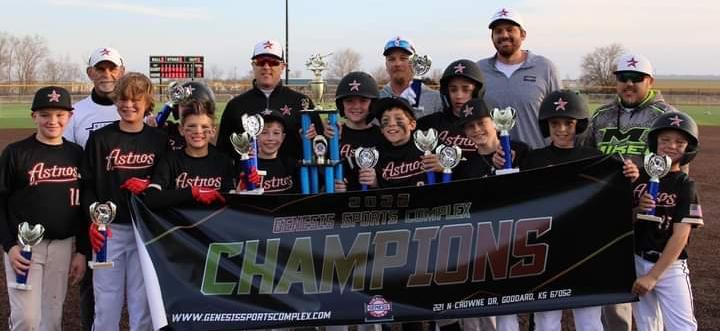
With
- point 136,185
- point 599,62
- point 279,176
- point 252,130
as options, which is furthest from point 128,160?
point 599,62

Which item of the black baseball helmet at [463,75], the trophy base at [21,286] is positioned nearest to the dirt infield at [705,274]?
the trophy base at [21,286]

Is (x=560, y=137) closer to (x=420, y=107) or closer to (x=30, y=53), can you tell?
(x=420, y=107)

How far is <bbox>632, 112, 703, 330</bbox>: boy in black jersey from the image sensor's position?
5191 millimetres

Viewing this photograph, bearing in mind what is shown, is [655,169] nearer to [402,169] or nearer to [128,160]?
[402,169]

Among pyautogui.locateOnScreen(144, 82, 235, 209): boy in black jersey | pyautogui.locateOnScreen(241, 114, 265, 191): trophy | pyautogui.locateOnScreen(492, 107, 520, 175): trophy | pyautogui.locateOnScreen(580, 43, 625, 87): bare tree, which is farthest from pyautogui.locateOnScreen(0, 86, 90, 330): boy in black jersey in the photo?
pyautogui.locateOnScreen(580, 43, 625, 87): bare tree

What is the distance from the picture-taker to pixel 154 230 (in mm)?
5320

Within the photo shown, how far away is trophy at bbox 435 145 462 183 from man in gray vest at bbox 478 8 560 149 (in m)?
1.59

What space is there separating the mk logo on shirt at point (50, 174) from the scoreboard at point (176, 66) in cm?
4078

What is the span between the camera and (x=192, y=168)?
5.48 m

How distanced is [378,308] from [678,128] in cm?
272

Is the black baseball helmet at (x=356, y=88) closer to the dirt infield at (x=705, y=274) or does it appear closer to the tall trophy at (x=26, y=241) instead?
the tall trophy at (x=26, y=241)

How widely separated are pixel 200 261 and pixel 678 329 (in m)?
3.72

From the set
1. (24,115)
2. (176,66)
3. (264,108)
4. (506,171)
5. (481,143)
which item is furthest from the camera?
(176,66)

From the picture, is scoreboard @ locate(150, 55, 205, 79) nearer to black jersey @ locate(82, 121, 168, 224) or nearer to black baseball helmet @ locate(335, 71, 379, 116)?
black baseball helmet @ locate(335, 71, 379, 116)
